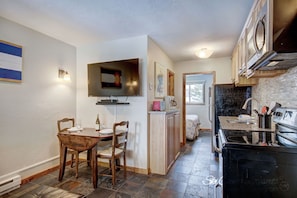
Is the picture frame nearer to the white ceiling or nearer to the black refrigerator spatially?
the white ceiling

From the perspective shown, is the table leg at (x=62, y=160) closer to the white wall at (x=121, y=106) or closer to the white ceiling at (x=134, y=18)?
the white wall at (x=121, y=106)

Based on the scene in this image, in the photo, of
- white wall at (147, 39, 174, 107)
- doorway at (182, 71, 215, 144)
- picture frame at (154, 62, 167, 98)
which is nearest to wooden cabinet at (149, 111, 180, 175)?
white wall at (147, 39, 174, 107)

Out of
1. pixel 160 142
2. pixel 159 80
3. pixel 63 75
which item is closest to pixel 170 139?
pixel 160 142

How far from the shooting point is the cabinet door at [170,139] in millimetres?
2938

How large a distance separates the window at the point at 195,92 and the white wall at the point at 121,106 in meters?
4.80

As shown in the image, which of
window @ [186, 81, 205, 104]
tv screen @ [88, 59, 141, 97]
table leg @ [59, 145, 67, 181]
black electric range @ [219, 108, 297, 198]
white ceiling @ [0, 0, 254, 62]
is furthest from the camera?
window @ [186, 81, 205, 104]

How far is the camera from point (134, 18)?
7.46ft

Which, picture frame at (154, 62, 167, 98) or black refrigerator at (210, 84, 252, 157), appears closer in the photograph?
picture frame at (154, 62, 167, 98)

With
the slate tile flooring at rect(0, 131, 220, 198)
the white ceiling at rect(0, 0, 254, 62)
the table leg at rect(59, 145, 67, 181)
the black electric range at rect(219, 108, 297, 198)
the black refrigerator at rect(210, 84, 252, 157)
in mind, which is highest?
the white ceiling at rect(0, 0, 254, 62)

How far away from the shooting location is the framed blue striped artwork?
7.40 feet

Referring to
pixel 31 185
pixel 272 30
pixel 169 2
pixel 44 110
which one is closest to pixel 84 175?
pixel 31 185

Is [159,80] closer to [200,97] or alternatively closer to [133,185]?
[133,185]

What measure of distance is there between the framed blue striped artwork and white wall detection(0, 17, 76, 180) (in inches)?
2.9

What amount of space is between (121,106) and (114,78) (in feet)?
1.72
